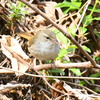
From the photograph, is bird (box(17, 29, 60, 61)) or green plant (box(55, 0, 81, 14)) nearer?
bird (box(17, 29, 60, 61))

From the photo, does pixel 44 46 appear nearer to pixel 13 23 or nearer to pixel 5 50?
pixel 5 50

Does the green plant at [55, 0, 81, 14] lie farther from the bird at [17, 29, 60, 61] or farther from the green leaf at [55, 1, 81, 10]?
the bird at [17, 29, 60, 61]

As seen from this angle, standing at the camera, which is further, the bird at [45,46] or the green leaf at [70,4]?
the green leaf at [70,4]

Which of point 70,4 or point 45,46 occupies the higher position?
point 70,4

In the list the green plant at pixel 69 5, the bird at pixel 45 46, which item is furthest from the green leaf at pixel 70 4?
the bird at pixel 45 46

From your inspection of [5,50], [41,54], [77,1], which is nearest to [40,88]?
[41,54]

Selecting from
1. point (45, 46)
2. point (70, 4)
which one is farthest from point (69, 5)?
point (45, 46)

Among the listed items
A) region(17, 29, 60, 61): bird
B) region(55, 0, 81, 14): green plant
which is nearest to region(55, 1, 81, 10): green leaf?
region(55, 0, 81, 14): green plant

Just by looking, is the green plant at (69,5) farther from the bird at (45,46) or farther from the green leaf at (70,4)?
the bird at (45,46)

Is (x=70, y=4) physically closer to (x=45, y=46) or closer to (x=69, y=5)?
(x=69, y=5)

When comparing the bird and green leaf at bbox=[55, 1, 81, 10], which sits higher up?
green leaf at bbox=[55, 1, 81, 10]

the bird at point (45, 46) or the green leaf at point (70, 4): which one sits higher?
the green leaf at point (70, 4)
